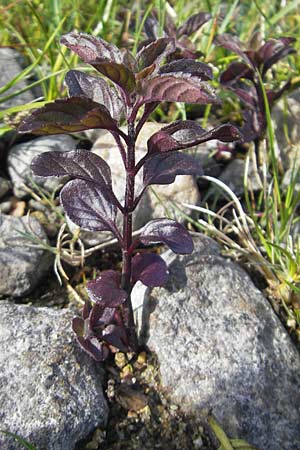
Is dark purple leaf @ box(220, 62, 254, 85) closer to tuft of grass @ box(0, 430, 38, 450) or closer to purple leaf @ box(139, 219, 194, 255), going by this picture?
purple leaf @ box(139, 219, 194, 255)

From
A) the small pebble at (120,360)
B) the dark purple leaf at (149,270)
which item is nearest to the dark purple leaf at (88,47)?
the dark purple leaf at (149,270)

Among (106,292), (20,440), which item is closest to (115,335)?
(106,292)

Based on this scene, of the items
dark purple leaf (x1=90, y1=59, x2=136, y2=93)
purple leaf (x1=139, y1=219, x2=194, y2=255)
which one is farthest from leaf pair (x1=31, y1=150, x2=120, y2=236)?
dark purple leaf (x1=90, y1=59, x2=136, y2=93)

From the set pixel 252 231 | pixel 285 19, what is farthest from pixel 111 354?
pixel 285 19

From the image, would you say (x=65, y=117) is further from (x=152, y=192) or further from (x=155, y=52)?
(x=152, y=192)

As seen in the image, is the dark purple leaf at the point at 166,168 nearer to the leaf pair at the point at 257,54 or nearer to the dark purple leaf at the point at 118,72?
the dark purple leaf at the point at 118,72
